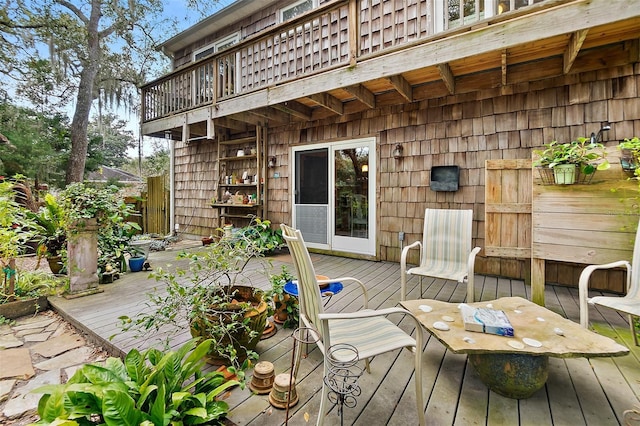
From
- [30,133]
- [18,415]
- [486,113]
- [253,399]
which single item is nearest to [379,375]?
[253,399]

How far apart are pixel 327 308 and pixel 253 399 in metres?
1.32

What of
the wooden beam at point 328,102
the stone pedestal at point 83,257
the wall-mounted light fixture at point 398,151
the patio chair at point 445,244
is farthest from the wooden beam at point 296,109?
the stone pedestal at point 83,257

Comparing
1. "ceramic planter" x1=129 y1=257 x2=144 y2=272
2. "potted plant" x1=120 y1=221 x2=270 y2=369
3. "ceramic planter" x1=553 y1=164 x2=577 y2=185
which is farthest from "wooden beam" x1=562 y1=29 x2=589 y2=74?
"ceramic planter" x1=129 y1=257 x2=144 y2=272

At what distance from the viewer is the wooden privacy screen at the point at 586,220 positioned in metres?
2.30

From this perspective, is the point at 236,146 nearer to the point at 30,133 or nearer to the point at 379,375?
the point at 30,133

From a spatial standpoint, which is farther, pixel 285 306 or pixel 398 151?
pixel 398 151

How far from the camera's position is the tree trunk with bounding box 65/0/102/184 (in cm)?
736

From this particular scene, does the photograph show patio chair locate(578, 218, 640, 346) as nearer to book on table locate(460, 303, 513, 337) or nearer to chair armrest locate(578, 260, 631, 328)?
chair armrest locate(578, 260, 631, 328)

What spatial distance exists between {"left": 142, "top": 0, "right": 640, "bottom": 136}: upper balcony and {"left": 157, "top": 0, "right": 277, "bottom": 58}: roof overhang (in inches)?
66.9

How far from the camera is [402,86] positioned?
401cm

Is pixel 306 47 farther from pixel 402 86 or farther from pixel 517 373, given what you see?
pixel 517 373

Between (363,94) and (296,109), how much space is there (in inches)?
54.0

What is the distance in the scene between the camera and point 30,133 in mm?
6172

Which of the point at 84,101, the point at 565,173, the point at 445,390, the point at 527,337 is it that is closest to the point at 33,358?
the point at 445,390
